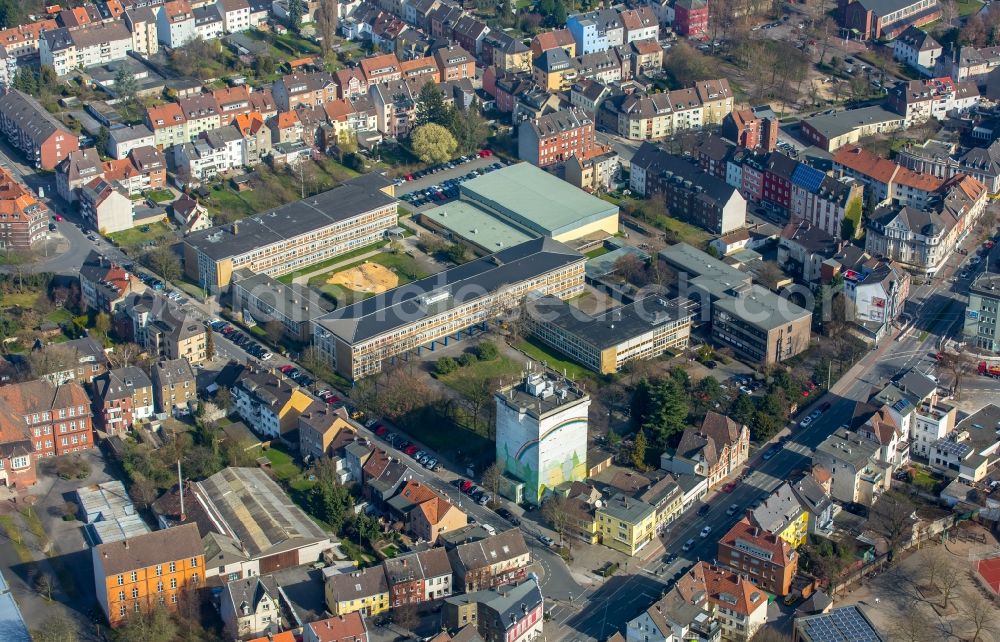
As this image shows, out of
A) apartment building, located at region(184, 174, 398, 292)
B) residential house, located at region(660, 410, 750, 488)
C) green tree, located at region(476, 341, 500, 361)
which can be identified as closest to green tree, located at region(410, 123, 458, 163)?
apartment building, located at region(184, 174, 398, 292)

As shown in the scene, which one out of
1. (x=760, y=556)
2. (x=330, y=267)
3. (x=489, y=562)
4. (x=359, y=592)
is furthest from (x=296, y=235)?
(x=760, y=556)

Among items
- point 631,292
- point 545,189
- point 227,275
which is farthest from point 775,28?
point 227,275

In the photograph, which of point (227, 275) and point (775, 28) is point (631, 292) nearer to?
point (227, 275)

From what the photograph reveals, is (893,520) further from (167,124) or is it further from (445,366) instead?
(167,124)

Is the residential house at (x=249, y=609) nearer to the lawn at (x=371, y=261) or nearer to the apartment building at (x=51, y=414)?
the apartment building at (x=51, y=414)

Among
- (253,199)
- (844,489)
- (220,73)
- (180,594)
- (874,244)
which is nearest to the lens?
(180,594)

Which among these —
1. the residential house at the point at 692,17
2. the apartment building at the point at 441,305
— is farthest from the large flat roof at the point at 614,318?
the residential house at the point at 692,17
